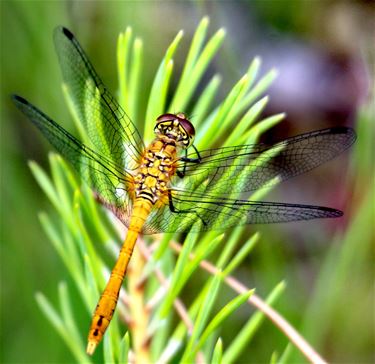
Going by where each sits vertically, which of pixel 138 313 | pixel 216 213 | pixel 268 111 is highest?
pixel 268 111

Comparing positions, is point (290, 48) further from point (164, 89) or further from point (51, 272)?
point (164, 89)

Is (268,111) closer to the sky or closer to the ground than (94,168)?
closer to the sky

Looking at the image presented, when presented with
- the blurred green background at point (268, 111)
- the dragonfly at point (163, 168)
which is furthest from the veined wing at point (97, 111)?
the blurred green background at point (268, 111)

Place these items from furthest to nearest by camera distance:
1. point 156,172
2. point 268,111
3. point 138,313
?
point 268,111
point 156,172
point 138,313

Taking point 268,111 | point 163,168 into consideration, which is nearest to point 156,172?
point 163,168

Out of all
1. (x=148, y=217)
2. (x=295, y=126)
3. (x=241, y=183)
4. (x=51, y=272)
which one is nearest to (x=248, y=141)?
(x=241, y=183)

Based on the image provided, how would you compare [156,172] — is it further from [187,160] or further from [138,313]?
[138,313]

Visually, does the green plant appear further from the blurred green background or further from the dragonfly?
the blurred green background
